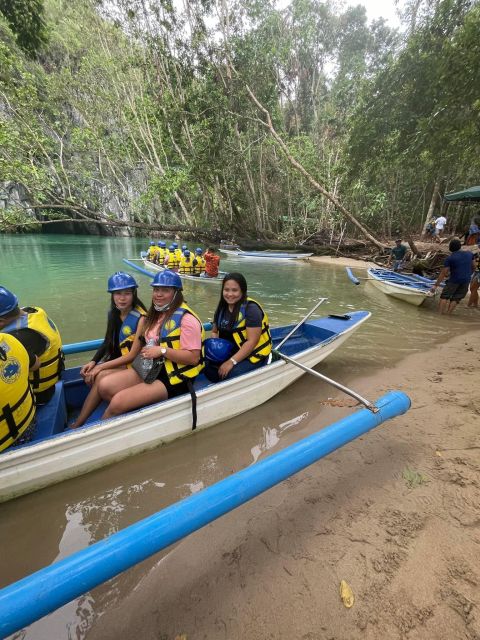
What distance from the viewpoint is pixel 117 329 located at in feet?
10.8

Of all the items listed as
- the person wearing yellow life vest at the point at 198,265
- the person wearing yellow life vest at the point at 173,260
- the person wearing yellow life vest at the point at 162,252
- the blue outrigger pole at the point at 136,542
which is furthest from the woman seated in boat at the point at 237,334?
the person wearing yellow life vest at the point at 162,252

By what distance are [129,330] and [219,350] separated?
105 cm

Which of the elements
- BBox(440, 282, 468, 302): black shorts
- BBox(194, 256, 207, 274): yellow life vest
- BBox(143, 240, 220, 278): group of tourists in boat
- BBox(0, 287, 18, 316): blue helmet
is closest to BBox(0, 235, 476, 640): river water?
BBox(440, 282, 468, 302): black shorts

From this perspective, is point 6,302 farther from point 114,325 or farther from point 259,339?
point 259,339

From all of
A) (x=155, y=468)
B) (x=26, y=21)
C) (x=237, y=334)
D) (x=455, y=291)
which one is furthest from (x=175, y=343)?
(x=455, y=291)

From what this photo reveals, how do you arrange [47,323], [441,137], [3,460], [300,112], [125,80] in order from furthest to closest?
[300,112] < [125,80] < [441,137] < [47,323] < [3,460]

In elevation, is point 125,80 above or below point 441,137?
above

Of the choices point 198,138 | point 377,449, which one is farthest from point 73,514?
point 198,138

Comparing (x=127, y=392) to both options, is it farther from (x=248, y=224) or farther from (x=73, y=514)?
(x=248, y=224)

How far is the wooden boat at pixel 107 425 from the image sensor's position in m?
2.33

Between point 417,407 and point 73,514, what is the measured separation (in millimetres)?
3886

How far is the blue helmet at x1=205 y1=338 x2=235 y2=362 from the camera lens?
3.51 metres

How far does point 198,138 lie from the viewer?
17641 millimetres

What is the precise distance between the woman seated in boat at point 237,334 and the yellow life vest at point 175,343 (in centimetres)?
55
